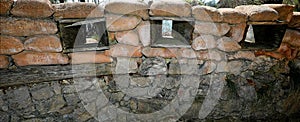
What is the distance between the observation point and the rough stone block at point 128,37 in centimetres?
158

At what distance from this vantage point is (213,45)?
5.77 ft

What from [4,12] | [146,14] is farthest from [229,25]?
[4,12]

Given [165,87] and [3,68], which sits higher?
[3,68]

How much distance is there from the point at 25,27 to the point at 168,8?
1084 mm

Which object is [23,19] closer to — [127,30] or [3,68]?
[3,68]

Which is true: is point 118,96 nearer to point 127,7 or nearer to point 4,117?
point 127,7

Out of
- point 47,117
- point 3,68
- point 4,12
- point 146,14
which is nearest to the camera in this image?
point 4,12

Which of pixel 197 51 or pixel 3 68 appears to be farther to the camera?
pixel 197 51

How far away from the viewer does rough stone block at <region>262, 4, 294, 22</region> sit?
5.53ft

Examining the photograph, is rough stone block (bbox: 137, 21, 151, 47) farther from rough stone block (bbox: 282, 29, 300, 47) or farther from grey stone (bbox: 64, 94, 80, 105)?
rough stone block (bbox: 282, 29, 300, 47)

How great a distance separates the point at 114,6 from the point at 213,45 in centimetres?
96

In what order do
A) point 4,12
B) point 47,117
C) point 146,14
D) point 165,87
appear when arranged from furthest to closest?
1. point 165,87
2. point 47,117
3. point 146,14
4. point 4,12

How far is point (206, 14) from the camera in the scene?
161cm

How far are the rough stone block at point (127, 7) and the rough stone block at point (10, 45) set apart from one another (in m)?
0.71
